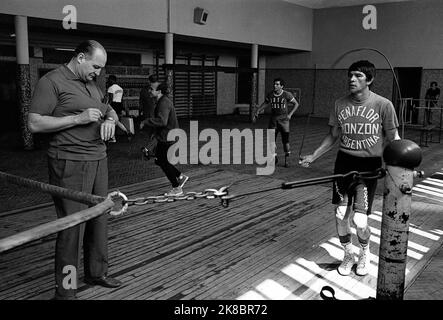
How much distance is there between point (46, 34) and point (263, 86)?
11950 mm

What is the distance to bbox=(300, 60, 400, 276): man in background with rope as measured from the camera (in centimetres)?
375

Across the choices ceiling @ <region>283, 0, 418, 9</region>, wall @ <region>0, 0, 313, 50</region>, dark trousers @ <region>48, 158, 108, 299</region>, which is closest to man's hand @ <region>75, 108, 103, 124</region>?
dark trousers @ <region>48, 158, 108, 299</region>

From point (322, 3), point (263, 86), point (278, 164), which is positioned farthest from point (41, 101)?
point (263, 86)

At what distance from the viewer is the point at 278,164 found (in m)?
9.56

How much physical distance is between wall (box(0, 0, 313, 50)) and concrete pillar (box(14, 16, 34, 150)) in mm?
353

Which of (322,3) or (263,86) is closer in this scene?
(322,3)

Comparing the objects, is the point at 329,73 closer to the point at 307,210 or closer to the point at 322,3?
the point at 322,3

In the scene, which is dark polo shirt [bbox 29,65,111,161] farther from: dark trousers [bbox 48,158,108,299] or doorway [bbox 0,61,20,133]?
doorway [bbox 0,61,20,133]

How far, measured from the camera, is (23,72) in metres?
10.5

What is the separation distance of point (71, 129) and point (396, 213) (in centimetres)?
223

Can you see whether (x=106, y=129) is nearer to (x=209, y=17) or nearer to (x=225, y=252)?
(x=225, y=252)

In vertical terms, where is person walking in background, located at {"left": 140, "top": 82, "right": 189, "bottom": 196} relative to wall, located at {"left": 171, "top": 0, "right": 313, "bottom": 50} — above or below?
below

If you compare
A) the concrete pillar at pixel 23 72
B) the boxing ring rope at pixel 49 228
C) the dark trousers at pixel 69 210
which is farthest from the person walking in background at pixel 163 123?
the concrete pillar at pixel 23 72

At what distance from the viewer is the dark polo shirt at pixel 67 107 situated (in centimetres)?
304
